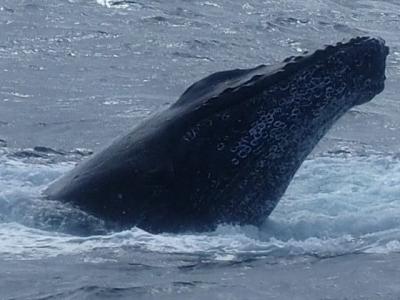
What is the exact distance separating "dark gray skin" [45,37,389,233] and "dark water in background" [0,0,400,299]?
0.14 metres

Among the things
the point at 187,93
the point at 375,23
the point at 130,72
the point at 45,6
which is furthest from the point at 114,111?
the point at 375,23

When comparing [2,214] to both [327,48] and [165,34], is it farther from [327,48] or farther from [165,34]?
[165,34]

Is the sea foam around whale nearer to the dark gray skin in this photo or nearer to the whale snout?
the dark gray skin

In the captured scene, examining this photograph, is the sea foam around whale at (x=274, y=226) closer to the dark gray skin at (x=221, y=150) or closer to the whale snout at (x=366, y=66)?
the dark gray skin at (x=221, y=150)

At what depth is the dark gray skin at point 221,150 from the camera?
7.95 meters

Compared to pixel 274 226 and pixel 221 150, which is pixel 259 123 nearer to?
pixel 221 150

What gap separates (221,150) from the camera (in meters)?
8.01

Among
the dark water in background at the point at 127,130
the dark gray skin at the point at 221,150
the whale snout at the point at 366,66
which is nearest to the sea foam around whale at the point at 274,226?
the dark water in background at the point at 127,130

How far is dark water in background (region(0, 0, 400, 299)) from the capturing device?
7.59 m

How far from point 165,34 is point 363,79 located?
13.1 m

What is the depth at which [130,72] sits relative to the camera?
1784 centimetres

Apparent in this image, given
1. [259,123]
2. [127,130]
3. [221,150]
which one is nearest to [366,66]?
[259,123]

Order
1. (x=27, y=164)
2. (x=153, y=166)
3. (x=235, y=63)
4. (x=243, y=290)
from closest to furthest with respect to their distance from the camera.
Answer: (x=243, y=290), (x=153, y=166), (x=27, y=164), (x=235, y=63)

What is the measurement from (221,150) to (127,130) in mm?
2107
